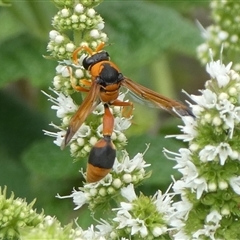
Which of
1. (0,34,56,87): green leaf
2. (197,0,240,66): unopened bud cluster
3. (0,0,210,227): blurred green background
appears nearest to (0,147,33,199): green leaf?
(0,0,210,227): blurred green background

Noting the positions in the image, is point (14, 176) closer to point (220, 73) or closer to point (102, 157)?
point (102, 157)

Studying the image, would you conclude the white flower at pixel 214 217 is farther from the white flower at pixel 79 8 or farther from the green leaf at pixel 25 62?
the green leaf at pixel 25 62

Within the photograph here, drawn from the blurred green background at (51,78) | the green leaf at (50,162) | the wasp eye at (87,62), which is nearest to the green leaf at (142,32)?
the blurred green background at (51,78)

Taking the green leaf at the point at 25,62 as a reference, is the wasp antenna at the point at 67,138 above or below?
above

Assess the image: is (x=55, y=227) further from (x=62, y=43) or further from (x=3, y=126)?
(x=3, y=126)

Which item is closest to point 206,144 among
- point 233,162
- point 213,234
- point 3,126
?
point 233,162

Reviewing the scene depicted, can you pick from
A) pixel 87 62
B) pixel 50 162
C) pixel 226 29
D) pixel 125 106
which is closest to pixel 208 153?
pixel 125 106
